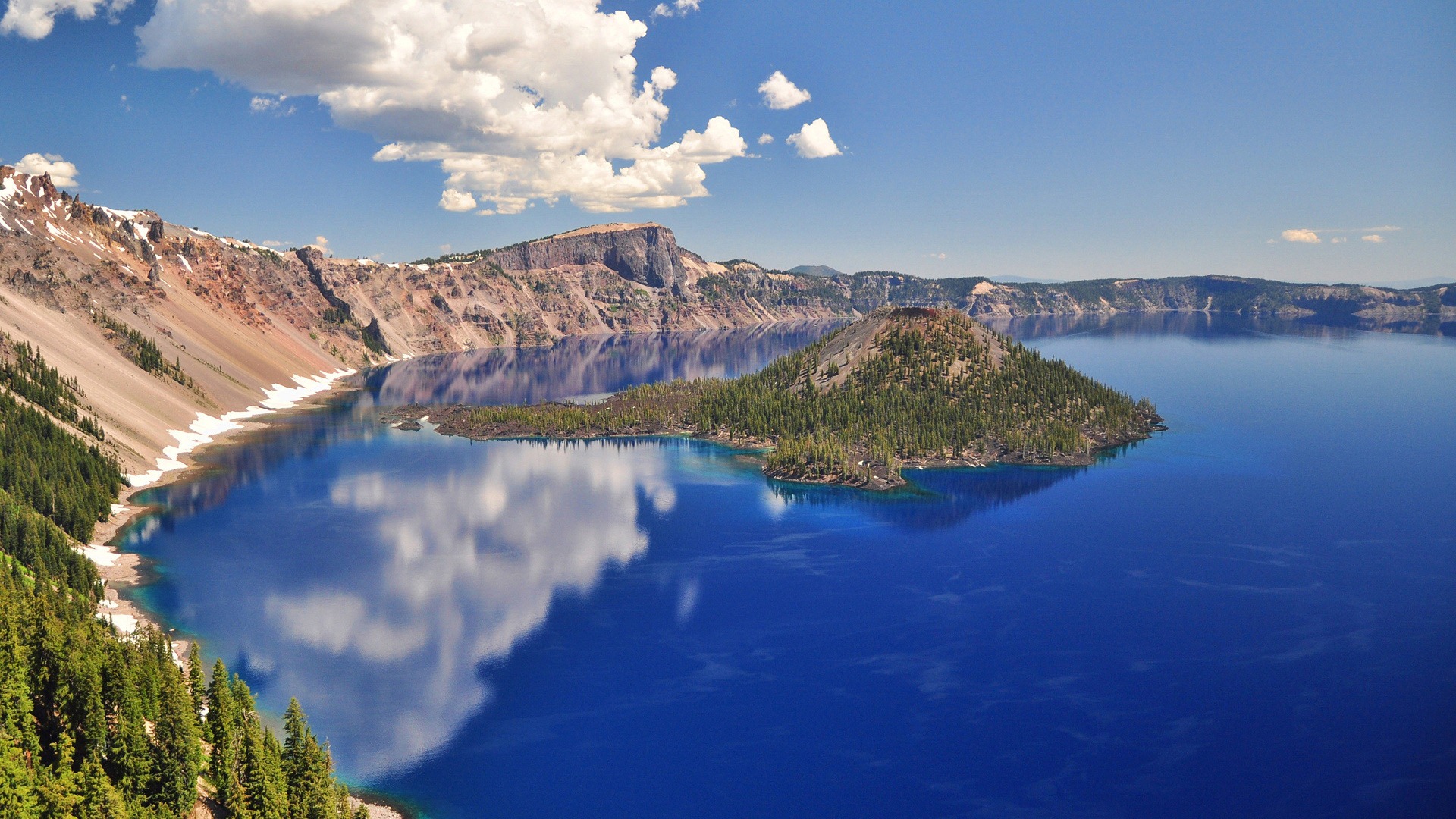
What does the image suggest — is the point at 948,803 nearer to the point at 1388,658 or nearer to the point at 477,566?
the point at 1388,658

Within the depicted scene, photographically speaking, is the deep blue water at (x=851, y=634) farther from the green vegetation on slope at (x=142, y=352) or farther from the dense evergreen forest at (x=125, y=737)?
the green vegetation on slope at (x=142, y=352)

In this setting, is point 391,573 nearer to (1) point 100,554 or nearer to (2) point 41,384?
(1) point 100,554

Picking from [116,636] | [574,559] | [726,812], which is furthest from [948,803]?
[116,636]

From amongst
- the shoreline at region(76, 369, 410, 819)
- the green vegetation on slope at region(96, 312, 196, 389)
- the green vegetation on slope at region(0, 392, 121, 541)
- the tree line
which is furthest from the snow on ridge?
the tree line

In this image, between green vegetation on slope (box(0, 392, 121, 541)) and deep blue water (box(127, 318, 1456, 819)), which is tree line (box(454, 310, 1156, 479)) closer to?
deep blue water (box(127, 318, 1456, 819))

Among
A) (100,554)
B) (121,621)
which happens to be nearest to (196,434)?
(100,554)

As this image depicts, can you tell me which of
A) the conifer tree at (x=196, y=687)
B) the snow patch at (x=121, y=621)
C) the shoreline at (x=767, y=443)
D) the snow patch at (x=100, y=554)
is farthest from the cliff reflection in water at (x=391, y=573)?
the shoreline at (x=767, y=443)
